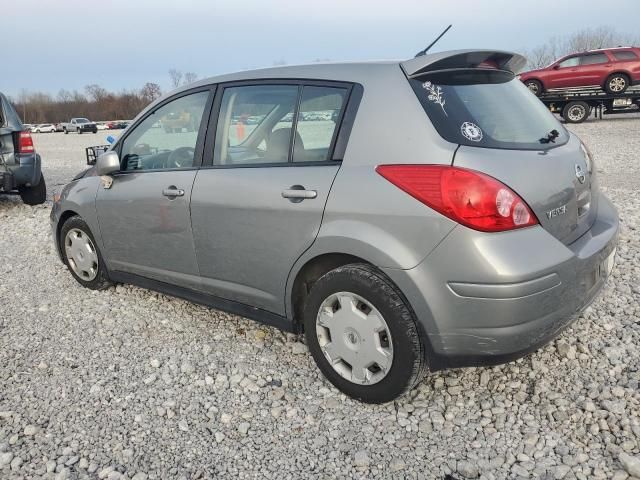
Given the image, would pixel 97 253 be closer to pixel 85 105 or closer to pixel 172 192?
pixel 172 192

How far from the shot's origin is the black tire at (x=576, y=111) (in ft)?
59.9

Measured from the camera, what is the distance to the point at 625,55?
709 inches

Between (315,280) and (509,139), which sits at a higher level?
(509,139)

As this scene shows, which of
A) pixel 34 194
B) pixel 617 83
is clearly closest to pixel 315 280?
pixel 34 194

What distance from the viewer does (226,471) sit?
2.36 m

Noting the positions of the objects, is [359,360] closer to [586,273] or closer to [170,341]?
[586,273]

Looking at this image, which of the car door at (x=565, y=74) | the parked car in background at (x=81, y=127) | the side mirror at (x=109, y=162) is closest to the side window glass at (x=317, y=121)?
the side mirror at (x=109, y=162)

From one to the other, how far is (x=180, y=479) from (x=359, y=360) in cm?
98

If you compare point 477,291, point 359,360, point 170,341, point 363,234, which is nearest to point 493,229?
point 477,291

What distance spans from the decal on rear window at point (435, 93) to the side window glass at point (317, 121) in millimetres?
417

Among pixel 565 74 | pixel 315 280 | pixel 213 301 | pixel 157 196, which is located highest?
pixel 565 74

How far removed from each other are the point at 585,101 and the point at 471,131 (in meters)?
18.2

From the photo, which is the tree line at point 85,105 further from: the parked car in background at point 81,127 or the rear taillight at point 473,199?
the rear taillight at point 473,199

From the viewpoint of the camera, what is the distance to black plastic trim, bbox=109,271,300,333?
3072 mm
